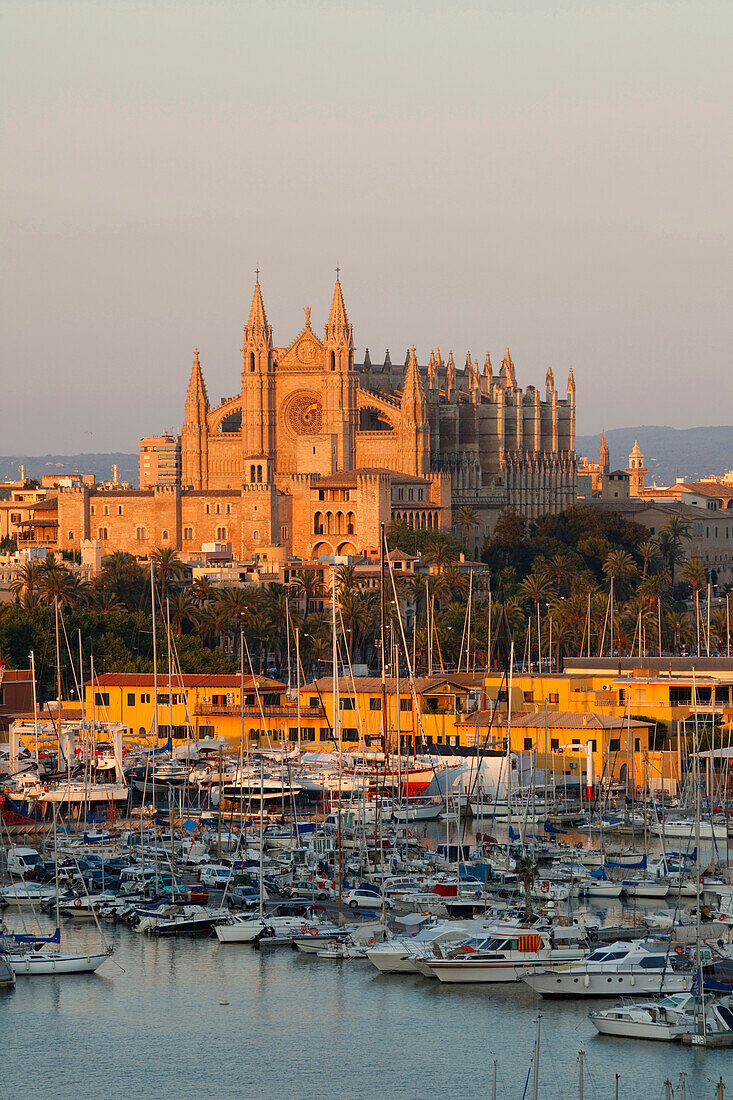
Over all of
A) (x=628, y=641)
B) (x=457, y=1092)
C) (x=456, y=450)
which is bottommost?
(x=457, y=1092)

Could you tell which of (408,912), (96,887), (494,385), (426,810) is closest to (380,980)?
(408,912)

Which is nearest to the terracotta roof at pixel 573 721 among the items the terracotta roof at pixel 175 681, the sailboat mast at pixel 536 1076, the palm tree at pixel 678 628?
the terracotta roof at pixel 175 681

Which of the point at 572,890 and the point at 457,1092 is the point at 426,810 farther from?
the point at 457,1092

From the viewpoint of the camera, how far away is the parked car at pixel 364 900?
57.0 meters

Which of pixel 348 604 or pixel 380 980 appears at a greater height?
pixel 348 604

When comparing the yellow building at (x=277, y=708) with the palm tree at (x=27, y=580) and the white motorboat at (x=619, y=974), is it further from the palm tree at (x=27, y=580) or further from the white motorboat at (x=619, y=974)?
the white motorboat at (x=619, y=974)

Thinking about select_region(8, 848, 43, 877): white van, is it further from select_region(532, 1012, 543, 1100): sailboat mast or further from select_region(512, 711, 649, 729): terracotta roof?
select_region(512, 711, 649, 729): terracotta roof

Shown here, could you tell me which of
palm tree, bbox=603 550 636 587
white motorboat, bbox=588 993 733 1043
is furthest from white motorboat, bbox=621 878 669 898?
palm tree, bbox=603 550 636 587

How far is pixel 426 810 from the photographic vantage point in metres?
71.9

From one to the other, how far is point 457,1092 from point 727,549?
12465 cm

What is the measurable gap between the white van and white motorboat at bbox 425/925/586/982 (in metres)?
14.1

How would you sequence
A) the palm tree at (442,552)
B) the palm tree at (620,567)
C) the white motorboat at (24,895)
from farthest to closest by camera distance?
the palm tree at (620,567) → the palm tree at (442,552) → the white motorboat at (24,895)

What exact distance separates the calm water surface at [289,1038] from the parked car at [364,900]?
121 inches

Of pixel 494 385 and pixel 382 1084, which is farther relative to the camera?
pixel 494 385
